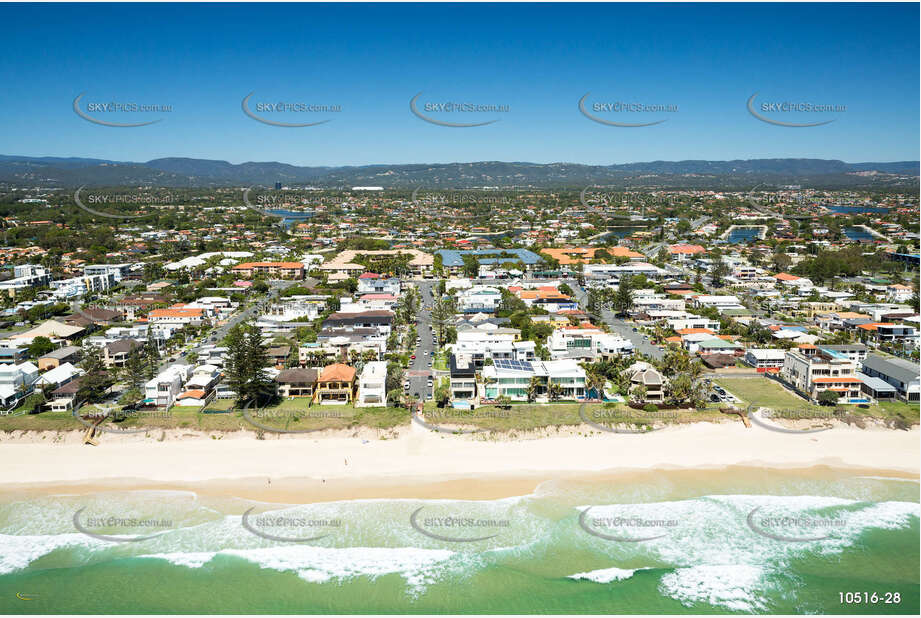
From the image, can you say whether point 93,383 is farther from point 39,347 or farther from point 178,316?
point 178,316

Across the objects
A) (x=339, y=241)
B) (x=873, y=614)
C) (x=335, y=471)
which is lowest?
(x=873, y=614)

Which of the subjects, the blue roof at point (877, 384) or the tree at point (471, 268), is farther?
the tree at point (471, 268)

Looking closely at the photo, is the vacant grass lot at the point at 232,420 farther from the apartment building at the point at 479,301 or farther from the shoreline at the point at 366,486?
the apartment building at the point at 479,301

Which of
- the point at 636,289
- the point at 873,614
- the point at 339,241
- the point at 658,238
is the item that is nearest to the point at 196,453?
the point at 873,614

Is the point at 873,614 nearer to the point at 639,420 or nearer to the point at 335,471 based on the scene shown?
the point at 639,420

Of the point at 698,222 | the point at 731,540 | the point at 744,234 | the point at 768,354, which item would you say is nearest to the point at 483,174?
the point at 698,222

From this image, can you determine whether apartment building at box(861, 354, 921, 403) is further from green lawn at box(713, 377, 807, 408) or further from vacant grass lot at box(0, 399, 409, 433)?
vacant grass lot at box(0, 399, 409, 433)

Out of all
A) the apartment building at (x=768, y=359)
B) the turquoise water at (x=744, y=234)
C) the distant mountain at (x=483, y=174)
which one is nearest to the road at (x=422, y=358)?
the apartment building at (x=768, y=359)
